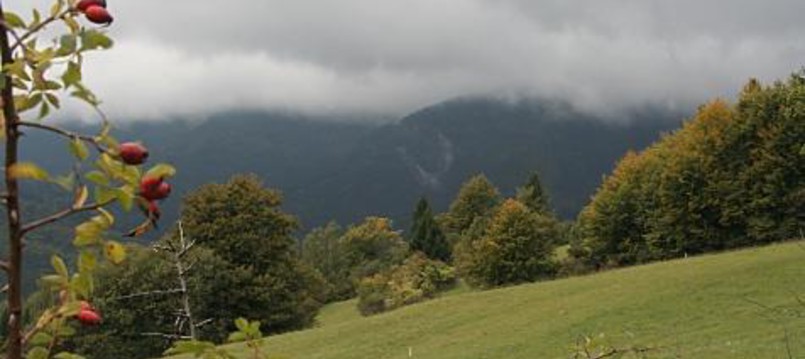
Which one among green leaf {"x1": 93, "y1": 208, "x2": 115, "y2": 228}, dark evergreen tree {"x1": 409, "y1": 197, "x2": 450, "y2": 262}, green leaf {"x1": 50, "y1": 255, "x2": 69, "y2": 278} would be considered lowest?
green leaf {"x1": 50, "y1": 255, "x2": 69, "y2": 278}

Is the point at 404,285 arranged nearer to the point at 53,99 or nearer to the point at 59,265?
the point at 59,265

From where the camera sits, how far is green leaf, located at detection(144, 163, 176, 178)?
4.06 ft

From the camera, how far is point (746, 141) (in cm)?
4328

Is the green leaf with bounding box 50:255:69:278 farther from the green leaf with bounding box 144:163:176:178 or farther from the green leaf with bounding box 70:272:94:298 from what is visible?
the green leaf with bounding box 144:163:176:178

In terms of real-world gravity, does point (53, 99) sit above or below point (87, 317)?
above

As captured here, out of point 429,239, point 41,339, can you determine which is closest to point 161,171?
point 41,339

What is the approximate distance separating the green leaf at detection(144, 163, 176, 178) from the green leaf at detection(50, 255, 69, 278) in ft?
0.86

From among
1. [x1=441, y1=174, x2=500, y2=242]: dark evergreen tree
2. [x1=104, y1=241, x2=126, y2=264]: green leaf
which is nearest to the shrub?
[x1=441, y1=174, x2=500, y2=242]: dark evergreen tree

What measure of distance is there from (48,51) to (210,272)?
3260cm

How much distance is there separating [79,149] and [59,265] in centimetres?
27

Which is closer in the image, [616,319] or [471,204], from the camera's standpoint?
[616,319]

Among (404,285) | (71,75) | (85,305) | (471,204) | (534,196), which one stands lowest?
(85,305)

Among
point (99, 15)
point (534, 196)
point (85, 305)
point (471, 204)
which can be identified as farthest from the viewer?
point (471, 204)

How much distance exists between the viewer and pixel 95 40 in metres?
1.23
